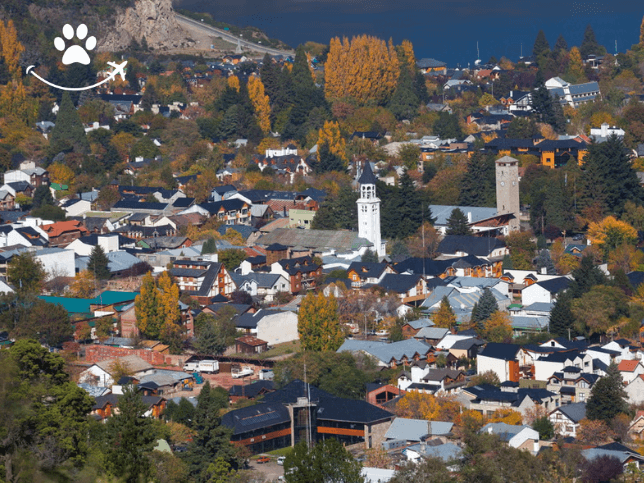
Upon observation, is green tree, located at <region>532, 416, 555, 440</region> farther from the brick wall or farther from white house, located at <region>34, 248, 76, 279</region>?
white house, located at <region>34, 248, 76, 279</region>

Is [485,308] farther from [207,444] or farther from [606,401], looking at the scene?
[207,444]

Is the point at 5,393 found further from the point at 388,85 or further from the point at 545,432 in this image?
the point at 388,85

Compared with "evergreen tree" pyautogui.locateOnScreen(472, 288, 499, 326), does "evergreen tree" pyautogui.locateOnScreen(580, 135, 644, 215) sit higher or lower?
higher

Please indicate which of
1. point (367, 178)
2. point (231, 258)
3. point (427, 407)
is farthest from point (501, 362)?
point (367, 178)

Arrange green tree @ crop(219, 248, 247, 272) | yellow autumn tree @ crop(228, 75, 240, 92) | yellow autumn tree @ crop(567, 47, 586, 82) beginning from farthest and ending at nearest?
yellow autumn tree @ crop(567, 47, 586, 82) < yellow autumn tree @ crop(228, 75, 240, 92) < green tree @ crop(219, 248, 247, 272)

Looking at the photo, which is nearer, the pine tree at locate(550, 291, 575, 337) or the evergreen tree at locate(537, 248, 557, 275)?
the pine tree at locate(550, 291, 575, 337)

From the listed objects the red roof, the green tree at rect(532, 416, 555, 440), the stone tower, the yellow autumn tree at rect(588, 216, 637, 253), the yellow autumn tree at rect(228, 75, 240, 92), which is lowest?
the green tree at rect(532, 416, 555, 440)

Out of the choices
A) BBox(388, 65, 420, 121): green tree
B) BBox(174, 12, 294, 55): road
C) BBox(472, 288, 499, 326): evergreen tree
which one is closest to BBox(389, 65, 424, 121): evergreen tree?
BBox(388, 65, 420, 121): green tree
